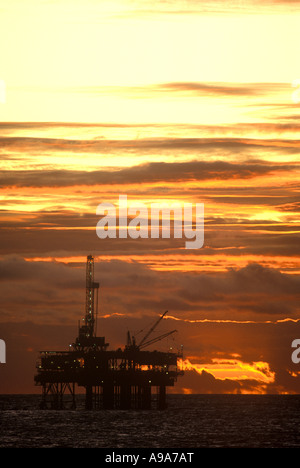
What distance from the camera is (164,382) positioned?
19812 cm

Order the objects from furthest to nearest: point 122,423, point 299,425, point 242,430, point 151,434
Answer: point 299,425, point 122,423, point 242,430, point 151,434

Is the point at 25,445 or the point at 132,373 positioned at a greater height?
the point at 132,373

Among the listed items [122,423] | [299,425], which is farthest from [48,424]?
[299,425]

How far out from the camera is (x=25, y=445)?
136 meters

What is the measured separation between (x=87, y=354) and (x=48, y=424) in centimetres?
2031
